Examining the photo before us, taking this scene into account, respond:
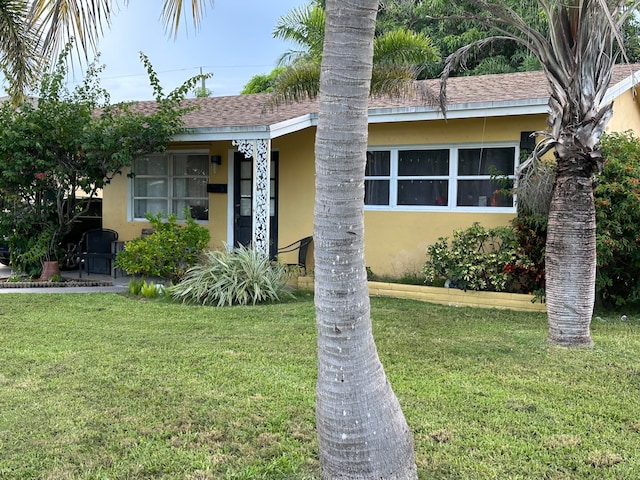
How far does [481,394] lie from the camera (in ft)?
16.5

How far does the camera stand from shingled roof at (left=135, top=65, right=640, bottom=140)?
9.61 metres

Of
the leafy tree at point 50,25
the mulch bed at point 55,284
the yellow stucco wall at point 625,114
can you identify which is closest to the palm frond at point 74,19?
the leafy tree at point 50,25

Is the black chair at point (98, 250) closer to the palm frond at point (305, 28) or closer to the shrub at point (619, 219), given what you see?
the palm frond at point (305, 28)

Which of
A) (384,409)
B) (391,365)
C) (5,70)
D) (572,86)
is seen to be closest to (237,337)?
(391,365)

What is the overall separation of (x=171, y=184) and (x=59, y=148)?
2.72 meters

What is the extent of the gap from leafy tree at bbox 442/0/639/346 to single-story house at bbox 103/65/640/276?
112 inches

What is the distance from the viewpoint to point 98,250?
12.8 metres

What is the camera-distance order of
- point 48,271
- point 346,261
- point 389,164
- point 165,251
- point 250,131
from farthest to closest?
1. point 48,271
2. point 389,164
3. point 165,251
4. point 250,131
5. point 346,261

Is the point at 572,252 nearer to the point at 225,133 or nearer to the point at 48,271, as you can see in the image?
the point at 225,133

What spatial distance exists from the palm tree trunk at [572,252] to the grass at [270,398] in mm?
332

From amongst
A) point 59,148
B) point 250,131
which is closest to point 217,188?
point 250,131

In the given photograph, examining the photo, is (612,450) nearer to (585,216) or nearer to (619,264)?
(585,216)

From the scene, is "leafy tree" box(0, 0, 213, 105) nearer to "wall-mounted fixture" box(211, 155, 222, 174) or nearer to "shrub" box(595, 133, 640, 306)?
"wall-mounted fixture" box(211, 155, 222, 174)

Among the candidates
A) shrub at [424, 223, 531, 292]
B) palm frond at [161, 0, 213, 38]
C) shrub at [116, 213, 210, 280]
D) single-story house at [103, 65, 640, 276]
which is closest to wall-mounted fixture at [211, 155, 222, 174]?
single-story house at [103, 65, 640, 276]
